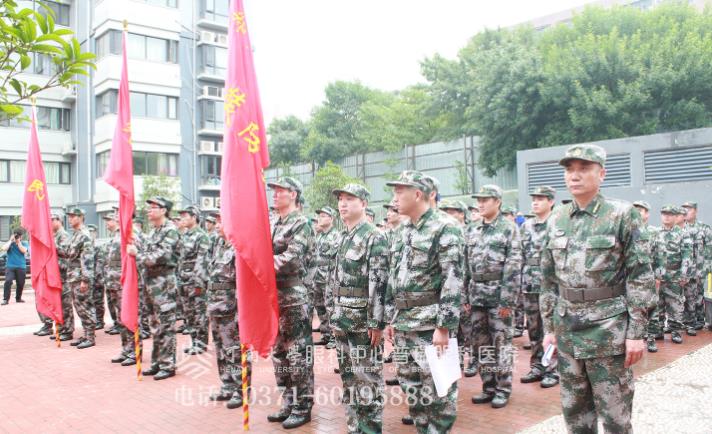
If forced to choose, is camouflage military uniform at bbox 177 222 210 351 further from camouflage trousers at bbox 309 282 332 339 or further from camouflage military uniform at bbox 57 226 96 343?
camouflage trousers at bbox 309 282 332 339

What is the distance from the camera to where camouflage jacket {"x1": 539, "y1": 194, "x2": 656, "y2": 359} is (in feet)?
11.8

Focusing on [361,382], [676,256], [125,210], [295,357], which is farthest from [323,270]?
[676,256]

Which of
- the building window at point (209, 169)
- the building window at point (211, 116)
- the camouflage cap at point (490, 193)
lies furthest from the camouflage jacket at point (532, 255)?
the building window at point (209, 169)

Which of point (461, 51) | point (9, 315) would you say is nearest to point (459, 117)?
point (461, 51)

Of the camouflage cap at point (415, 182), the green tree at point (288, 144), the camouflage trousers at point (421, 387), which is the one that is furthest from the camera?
the green tree at point (288, 144)

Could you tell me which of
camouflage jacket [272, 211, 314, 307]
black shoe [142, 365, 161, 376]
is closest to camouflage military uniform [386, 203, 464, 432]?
camouflage jacket [272, 211, 314, 307]

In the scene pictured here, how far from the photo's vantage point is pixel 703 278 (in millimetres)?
10211

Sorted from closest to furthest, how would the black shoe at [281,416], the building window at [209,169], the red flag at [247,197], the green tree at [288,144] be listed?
the red flag at [247,197]
the black shoe at [281,416]
the building window at [209,169]
the green tree at [288,144]

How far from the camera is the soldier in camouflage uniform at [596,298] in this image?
3594 mm

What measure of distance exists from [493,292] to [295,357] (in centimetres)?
221

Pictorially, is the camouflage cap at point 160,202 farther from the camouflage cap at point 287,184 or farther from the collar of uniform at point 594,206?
the collar of uniform at point 594,206

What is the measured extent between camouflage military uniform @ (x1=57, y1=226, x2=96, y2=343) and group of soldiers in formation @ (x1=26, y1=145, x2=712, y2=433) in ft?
3.83

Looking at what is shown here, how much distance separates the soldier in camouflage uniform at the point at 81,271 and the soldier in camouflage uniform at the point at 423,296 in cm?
700

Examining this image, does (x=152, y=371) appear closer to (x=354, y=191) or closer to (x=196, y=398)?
(x=196, y=398)
